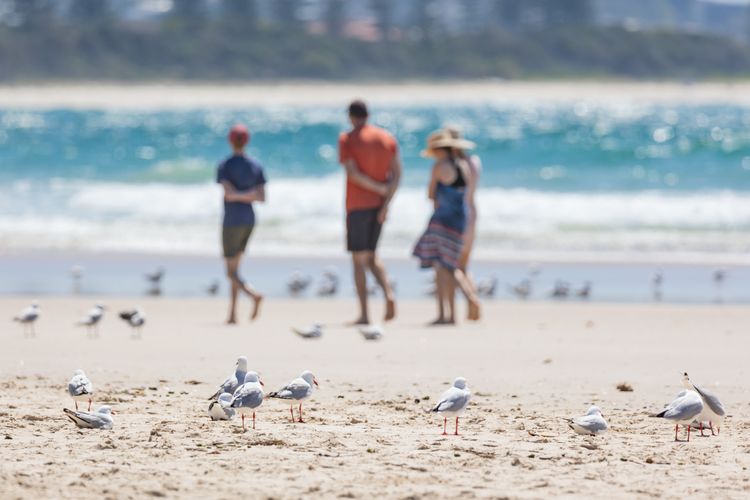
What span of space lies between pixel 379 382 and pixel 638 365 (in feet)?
5.08

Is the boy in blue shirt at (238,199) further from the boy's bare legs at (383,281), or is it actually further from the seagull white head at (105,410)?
the seagull white head at (105,410)

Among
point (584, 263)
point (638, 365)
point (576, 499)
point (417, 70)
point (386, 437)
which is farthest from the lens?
point (417, 70)

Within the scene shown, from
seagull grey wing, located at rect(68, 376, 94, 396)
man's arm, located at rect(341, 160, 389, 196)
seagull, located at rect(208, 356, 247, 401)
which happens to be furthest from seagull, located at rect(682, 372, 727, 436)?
man's arm, located at rect(341, 160, 389, 196)

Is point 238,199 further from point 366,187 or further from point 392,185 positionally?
point 392,185

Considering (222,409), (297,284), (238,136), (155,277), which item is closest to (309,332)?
(238,136)

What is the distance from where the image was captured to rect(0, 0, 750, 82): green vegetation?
97375 mm

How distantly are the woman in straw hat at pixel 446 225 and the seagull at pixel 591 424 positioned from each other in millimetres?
4102

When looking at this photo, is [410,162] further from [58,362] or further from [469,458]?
[469,458]

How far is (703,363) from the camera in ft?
28.1

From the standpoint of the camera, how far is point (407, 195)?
21.7 meters

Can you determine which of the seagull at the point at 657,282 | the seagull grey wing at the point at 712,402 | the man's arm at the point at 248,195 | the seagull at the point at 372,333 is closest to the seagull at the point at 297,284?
the man's arm at the point at 248,195

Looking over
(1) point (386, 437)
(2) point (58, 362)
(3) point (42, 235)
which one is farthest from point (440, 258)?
(3) point (42, 235)

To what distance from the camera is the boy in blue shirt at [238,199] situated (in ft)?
35.1

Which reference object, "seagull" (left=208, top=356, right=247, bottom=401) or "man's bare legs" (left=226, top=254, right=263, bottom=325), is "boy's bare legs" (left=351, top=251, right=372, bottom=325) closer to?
"man's bare legs" (left=226, top=254, right=263, bottom=325)
